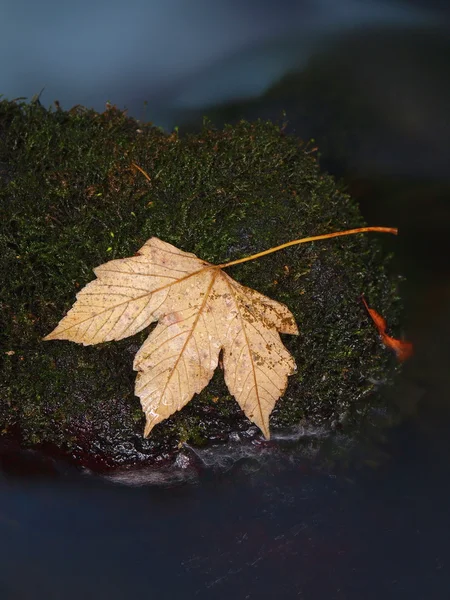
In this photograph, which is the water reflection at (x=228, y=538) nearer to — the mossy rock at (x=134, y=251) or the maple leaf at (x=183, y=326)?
the mossy rock at (x=134, y=251)

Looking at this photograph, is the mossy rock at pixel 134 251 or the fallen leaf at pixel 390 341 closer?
the mossy rock at pixel 134 251

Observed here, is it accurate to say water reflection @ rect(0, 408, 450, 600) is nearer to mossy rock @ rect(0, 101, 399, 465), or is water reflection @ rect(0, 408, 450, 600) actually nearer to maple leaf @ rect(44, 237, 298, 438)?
mossy rock @ rect(0, 101, 399, 465)

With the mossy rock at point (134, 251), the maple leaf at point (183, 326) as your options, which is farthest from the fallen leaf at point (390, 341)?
the maple leaf at point (183, 326)

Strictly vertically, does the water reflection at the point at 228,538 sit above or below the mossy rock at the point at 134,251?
below

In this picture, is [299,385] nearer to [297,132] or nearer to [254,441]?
[254,441]

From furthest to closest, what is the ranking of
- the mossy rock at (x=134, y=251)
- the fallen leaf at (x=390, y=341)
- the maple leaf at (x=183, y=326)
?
1. the fallen leaf at (x=390, y=341)
2. the mossy rock at (x=134, y=251)
3. the maple leaf at (x=183, y=326)

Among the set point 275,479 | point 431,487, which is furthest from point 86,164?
point 431,487

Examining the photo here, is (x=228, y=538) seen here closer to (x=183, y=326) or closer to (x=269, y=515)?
(x=269, y=515)
